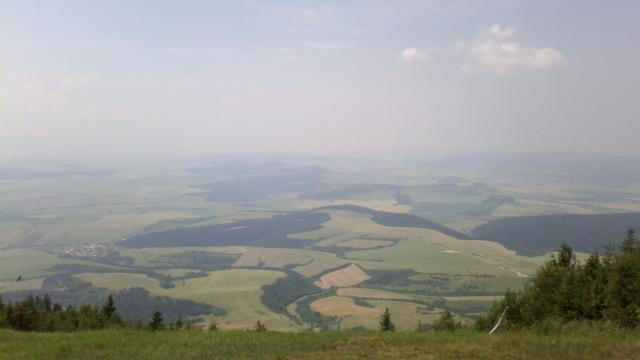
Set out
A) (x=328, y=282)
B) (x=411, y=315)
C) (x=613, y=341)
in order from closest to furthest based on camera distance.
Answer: (x=613, y=341) < (x=411, y=315) < (x=328, y=282)

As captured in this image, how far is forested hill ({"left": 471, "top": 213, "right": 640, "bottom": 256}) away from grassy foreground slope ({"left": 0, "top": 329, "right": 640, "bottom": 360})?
96.9 meters

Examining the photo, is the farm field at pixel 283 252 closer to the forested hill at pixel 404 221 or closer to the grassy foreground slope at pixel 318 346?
the forested hill at pixel 404 221

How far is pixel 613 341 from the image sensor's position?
15680 millimetres

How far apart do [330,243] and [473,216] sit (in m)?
56.9

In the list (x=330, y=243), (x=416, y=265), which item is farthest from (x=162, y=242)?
(x=416, y=265)

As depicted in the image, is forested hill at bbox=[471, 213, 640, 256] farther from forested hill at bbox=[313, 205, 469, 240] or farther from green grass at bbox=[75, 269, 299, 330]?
green grass at bbox=[75, 269, 299, 330]

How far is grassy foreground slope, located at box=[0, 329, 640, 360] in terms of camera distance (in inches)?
562

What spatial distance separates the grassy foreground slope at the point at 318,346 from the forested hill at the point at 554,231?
96.9 metres

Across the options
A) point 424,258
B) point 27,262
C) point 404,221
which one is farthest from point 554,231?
point 27,262

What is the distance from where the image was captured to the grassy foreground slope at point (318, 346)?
46.9 ft

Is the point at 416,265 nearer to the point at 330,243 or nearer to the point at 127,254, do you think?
the point at 330,243

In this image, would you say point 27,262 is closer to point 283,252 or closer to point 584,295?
point 283,252

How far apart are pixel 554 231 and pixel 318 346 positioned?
405 feet

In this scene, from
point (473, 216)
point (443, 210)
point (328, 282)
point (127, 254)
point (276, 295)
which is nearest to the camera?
point (276, 295)
